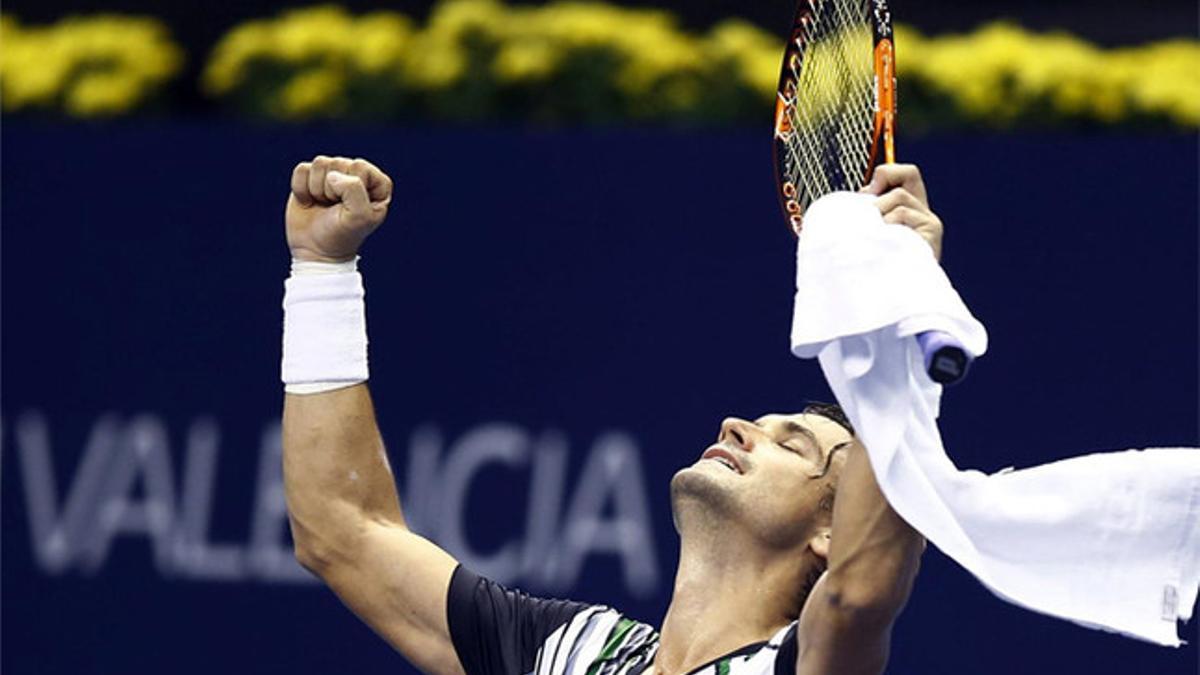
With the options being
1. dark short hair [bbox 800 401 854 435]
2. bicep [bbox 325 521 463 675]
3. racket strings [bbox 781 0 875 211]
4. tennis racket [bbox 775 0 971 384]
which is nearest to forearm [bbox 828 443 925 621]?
tennis racket [bbox 775 0 971 384]

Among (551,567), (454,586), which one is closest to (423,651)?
(454,586)

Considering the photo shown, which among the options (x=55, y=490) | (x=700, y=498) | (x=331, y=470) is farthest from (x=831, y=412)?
(x=55, y=490)

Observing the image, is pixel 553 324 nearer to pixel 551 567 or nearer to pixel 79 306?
pixel 551 567

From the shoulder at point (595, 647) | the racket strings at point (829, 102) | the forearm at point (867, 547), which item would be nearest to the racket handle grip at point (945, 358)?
the forearm at point (867, 547)

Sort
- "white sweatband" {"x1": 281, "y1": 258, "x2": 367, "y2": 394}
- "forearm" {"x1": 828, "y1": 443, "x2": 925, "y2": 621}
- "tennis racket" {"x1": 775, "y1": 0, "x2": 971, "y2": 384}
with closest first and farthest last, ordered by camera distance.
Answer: "forearm" {"x1": 828, "y1": 443, "x2": 925, "y2": 621}
"tennis racket" {"x1": 775, "y1": 0, "x2": 971, "y2": 384}
"white sweatband" {"x1": 281, "y1": 258, "x2": 367, "y2": 394}

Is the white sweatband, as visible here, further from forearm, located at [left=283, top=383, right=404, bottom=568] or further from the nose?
the nose

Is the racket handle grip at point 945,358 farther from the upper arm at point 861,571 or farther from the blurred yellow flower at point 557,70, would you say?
the blurred yellow flower at point 557,70

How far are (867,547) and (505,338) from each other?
3.53 metres

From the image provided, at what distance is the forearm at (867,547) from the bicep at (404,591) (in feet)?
3.32

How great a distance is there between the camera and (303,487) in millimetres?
4082

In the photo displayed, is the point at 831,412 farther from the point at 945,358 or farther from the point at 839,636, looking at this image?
the point at 945,358

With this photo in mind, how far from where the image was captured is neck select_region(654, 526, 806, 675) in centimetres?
389

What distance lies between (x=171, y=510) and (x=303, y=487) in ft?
9.37

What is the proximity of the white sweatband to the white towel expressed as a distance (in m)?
1.05
